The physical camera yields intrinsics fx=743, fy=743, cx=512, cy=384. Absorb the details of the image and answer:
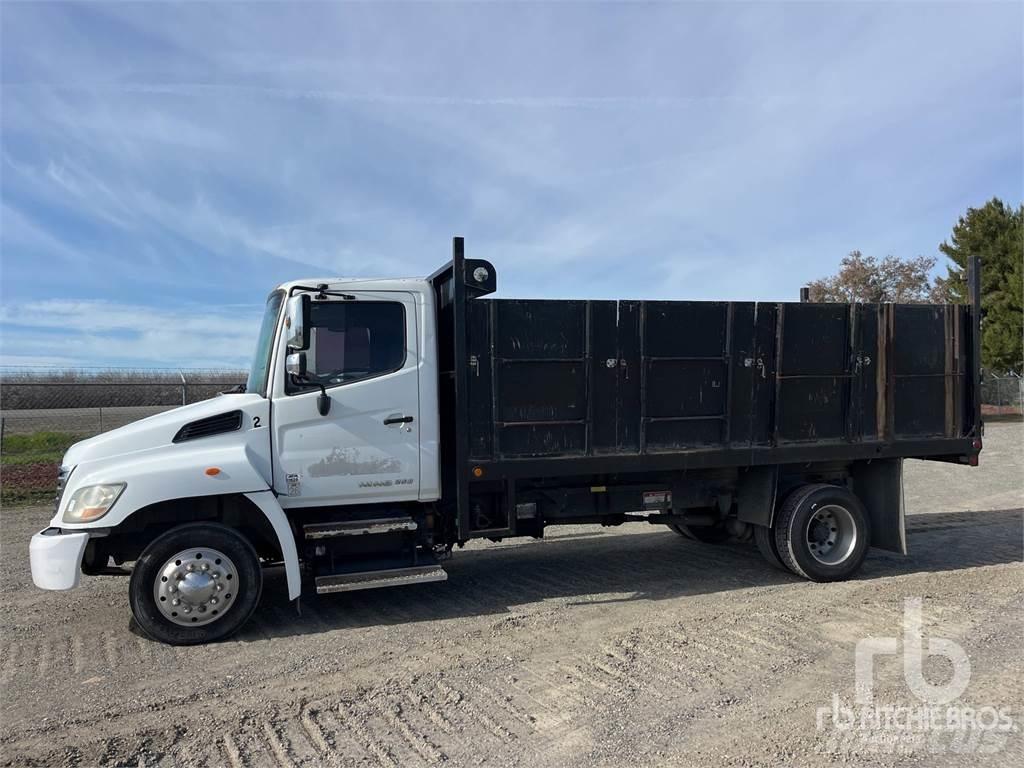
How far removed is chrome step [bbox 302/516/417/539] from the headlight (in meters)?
1.38

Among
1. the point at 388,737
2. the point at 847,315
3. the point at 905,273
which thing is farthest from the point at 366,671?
the point at 905,273

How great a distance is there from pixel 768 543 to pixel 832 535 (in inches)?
25.3

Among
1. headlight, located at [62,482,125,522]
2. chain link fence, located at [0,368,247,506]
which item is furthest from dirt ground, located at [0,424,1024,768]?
chain link fence, located at [0,368,247,506]

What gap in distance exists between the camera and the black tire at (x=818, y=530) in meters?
7.01

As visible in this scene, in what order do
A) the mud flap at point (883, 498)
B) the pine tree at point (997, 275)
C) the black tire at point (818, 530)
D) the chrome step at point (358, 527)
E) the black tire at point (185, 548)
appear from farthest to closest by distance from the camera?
the pine tree at point (997, 275)
the mud flap at point (883, 498)
the black tire at point (818, 530)
the chrome step at point (358, 527)
the black tire at point (185, 548)

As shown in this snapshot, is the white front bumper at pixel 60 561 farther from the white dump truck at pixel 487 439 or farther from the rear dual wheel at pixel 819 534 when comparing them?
the rear dual wheel at pixel 819 534

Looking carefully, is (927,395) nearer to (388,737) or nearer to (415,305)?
(415,305)

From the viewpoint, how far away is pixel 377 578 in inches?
232

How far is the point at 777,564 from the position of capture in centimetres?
734

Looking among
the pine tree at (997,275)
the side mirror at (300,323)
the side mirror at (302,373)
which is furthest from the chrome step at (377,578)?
the pine tree at (997,275)

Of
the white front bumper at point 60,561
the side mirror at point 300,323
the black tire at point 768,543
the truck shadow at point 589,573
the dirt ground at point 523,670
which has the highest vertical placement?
the side mirror at point 300,323

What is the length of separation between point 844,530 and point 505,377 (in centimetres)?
377

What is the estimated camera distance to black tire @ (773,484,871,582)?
7012 mm

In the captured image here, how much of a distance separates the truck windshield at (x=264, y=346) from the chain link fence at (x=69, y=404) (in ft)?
25.5
